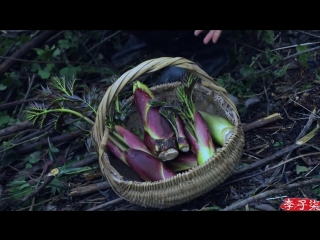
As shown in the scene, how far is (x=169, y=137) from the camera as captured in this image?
1.78m

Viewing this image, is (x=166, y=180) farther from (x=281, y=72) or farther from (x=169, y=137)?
(x=281, y=72)

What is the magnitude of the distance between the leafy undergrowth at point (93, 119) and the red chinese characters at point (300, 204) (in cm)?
3

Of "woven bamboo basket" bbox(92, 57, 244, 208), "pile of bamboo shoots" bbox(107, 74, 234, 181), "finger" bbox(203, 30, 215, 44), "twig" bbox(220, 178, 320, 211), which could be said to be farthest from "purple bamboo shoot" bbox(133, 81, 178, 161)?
"finger" bbox(203, 30, 215, 44)

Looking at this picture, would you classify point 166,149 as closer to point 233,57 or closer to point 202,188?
point 202,188

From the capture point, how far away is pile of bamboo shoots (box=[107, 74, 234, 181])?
67.8 inches

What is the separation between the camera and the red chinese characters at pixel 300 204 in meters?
1.57

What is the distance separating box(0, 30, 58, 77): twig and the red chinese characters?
1.43 metres

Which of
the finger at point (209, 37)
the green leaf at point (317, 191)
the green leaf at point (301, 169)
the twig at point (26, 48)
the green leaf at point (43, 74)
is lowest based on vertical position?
the green leaf at point (317, 191)

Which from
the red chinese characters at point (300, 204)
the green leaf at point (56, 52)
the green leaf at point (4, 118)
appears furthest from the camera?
the green leaf at point (56, 52)

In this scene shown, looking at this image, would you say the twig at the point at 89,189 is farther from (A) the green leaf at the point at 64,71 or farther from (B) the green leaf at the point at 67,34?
(B) the green leaf at the point at 67,34

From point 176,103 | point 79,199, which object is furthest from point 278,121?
point 79,199

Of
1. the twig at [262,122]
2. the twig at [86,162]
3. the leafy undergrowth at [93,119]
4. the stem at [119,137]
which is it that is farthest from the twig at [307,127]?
the twig at [86,162]

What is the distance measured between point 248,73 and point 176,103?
464 mm

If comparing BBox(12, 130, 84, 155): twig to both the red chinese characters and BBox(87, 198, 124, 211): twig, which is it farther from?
the red chinese characters
